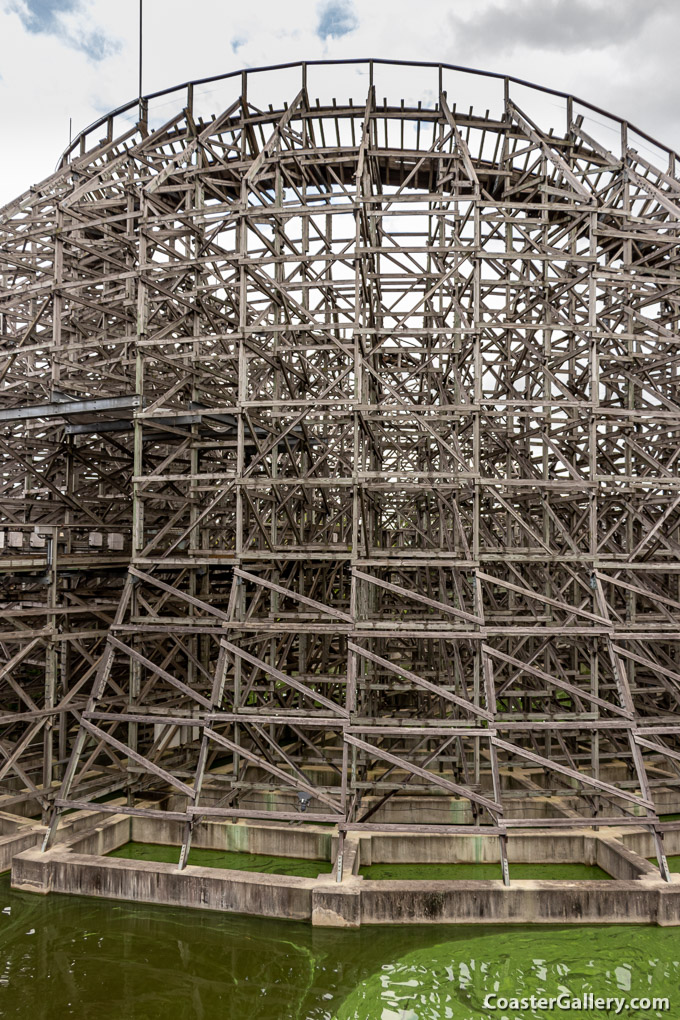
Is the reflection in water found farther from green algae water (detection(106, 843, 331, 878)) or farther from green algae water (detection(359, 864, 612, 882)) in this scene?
green algae water (detection(106, 843, 331, 878))

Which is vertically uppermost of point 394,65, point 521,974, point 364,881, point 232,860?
point 394,65

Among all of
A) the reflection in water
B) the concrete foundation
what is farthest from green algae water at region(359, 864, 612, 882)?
the reflection in water

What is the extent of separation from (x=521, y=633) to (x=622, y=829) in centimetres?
388

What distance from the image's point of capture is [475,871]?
10.5 metres

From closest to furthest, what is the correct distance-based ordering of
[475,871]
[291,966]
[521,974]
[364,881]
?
[521,974] < [291,966] < [364,881] < [475,871]

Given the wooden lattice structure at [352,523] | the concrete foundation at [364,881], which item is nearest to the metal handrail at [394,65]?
the wooden lattice structure at [352,523]

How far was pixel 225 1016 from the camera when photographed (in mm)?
7133

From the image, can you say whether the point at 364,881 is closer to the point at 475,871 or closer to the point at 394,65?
the point at 475,871

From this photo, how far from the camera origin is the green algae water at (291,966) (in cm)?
715

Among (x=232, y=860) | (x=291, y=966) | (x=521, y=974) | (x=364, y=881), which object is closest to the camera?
(x=521, y=974)

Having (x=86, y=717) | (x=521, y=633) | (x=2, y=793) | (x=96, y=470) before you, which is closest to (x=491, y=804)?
(x=521, y=633)

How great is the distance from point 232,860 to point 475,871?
4.10 m

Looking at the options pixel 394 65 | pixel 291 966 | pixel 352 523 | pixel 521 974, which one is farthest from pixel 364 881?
pixel 394 65

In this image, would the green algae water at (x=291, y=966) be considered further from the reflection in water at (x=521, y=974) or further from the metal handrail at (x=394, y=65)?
the metal handrail at (x=394, y=65)
